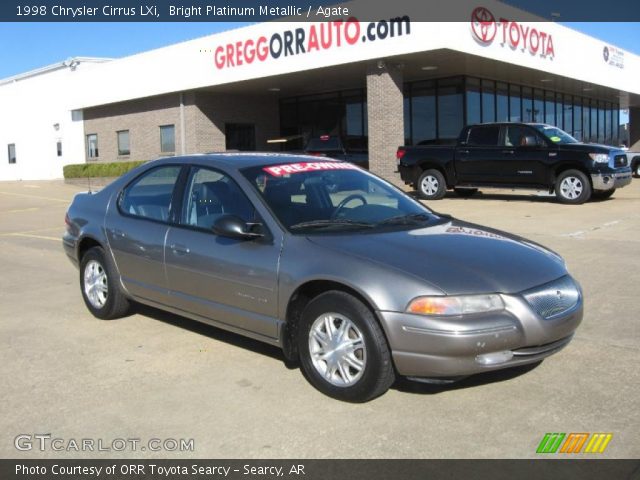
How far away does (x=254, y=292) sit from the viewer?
450 cm

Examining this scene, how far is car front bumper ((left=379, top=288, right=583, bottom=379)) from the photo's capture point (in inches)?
146

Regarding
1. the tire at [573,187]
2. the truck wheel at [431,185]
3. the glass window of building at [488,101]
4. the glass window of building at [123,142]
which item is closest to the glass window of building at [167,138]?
the glass window of building at [123,142]

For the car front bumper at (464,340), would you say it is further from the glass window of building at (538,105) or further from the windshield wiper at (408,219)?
the glass window of building at (538,105)

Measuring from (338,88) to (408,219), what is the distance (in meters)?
22.7

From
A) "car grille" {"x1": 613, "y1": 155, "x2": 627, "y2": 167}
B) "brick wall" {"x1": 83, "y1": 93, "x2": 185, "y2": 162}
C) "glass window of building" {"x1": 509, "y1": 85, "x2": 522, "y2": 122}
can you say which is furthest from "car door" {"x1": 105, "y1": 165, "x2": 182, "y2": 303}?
"glass window of building" {"x1": 509, "y1": 85, "x2": 522, "y2": 122}

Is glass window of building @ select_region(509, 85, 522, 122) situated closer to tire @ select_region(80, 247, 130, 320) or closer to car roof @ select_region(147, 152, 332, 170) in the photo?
car roof @ select_region(147, 152, 332, 170)

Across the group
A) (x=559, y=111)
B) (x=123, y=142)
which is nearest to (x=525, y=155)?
(x=559, y=111)

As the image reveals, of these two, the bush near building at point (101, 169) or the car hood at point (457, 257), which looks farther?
the bush near building at point (101, 169)

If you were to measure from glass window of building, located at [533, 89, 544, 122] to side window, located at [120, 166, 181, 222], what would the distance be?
25.8 m

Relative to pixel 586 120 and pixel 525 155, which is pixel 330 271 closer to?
pixel 525 155

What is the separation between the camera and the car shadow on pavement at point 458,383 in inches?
167

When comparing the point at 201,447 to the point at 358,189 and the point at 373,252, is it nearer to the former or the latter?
the point at 373,252

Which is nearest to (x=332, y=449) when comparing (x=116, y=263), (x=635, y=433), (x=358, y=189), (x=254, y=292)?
(x=254, y=292)

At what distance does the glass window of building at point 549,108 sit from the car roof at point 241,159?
87.4 ft
